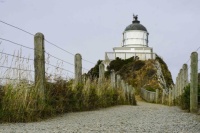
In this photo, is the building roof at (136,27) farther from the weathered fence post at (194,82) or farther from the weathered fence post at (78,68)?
the weathered fence post at (194,82)

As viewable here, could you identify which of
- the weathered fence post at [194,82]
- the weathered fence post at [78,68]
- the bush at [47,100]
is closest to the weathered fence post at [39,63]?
the bush at [47,100]

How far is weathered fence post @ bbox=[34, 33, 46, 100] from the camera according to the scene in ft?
27.2

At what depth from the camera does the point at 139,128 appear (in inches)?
256

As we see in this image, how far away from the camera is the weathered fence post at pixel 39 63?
8281 mm

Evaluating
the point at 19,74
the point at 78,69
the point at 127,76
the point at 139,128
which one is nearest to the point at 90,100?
the point at 78,69

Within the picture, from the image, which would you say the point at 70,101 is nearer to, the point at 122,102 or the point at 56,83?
the point at 56,83

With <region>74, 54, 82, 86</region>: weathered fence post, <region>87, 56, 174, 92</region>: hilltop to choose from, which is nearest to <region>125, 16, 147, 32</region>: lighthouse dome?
<region>87, 56, 174, 92</region>: hilltop

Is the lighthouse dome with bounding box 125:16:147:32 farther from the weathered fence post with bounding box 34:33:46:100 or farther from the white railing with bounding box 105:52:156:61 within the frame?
the weathered fence post with bounding box 34:33:46:100

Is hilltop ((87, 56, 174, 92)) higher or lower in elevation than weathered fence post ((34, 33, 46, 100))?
higher

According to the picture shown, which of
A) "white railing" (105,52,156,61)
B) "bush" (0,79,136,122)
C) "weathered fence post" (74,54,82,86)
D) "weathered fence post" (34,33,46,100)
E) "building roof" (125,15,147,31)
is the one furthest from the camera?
Answer: "building roof" (125,15,147,31)

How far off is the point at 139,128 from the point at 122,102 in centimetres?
948

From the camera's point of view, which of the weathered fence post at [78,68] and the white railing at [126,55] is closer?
the weathered fence post at [78,68]

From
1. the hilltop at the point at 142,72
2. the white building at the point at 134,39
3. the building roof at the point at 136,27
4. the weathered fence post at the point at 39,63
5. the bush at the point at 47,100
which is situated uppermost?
the building roof at the point at 136,27

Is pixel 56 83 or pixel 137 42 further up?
pixel 137 42
